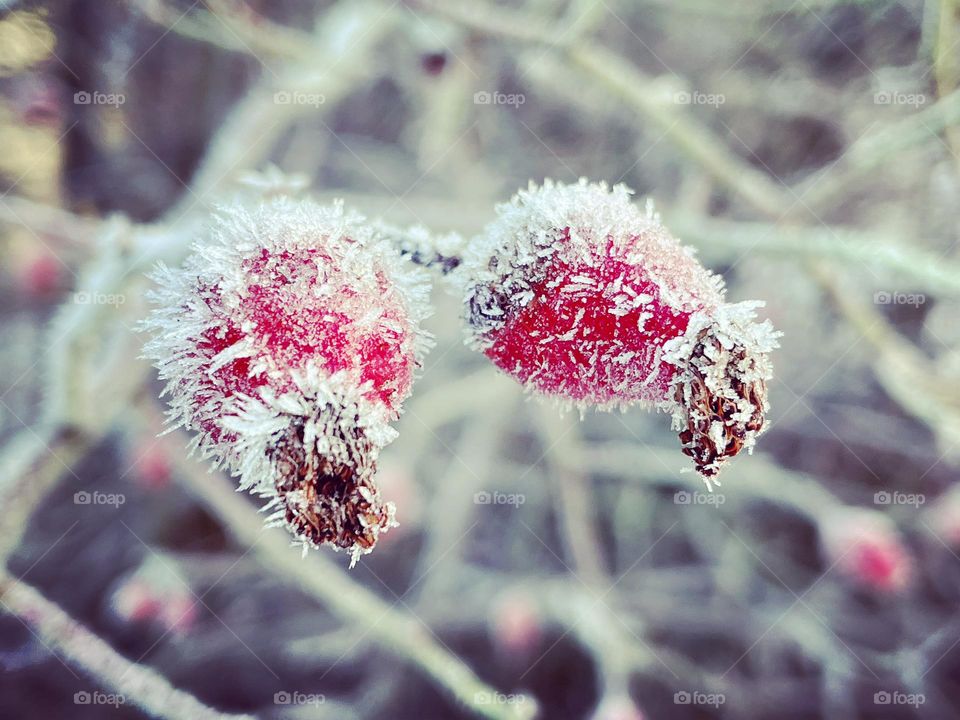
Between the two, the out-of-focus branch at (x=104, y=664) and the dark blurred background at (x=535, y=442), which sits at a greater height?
the dark blurred background at (x=535, y=442)

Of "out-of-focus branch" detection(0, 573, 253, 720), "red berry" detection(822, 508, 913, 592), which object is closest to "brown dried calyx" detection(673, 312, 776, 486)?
"out-of-focus branch" detection(0, 573, 253, 720)

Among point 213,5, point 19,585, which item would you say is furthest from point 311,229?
point 213,5

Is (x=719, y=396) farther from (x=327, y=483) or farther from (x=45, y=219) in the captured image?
(x=45, y=219)

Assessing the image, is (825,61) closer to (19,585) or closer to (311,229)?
(311,229)

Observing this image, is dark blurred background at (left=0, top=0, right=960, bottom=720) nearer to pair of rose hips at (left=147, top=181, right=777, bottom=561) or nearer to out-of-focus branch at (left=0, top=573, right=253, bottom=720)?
out-of-focus branch at (left=0, top=573, right=253, bottom=720)

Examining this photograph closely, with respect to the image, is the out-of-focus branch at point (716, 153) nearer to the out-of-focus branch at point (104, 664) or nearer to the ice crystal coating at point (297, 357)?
the ice crystal coating at point (297, 357)

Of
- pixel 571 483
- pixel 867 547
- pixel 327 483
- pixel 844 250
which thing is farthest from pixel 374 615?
pixel 867 547

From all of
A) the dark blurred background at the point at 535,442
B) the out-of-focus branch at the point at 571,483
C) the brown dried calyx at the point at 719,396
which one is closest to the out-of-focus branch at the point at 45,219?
the dark blurred background at the point at 535,442
